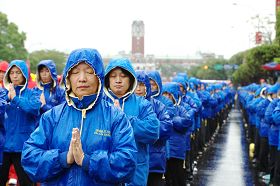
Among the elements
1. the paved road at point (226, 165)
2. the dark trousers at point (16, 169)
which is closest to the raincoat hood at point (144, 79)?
the dark trousers at point (16, 169)

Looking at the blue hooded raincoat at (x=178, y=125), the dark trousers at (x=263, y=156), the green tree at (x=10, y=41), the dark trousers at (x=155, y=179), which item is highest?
the green tree at (x=10, y=41)

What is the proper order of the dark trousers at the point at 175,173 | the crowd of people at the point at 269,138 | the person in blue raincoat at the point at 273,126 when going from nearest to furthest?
the dark trousers at the point at 175,173 → the crowd of people at the point at 269,138 → the person in blue raincoat at the point at 273,126

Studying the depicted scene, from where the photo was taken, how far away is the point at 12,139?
316 inches

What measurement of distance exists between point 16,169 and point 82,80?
4082 mm

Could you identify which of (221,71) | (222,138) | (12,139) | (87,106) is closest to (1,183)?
(12,139)

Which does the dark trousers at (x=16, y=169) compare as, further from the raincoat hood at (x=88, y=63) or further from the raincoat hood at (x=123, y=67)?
the raincoat hood at (x=88, y=63)

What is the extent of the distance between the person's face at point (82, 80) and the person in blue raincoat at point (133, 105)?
1.65 metres

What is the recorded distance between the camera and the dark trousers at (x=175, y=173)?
9898mm

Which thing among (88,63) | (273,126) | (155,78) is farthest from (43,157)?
(273,126)

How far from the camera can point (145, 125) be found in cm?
598

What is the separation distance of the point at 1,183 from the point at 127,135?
4045 millimetres

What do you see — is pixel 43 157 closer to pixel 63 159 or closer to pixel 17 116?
pixel 63 159

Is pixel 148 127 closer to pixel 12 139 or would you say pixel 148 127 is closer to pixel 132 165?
pixel 132 165

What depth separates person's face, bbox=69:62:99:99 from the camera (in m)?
4.24
